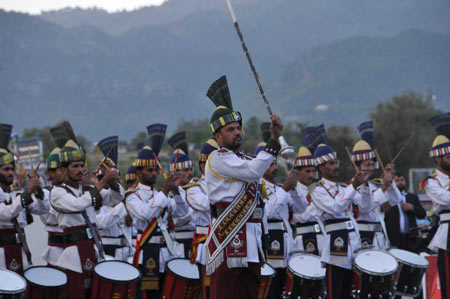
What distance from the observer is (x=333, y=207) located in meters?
11.0

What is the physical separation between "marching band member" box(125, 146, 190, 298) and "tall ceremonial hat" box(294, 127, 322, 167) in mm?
1871

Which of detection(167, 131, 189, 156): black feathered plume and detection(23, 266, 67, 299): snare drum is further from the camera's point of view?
detection(167, 131, 189, 156): black feathered plume

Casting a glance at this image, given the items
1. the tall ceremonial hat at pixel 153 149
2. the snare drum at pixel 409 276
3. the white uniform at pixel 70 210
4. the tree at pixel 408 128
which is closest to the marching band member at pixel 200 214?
the tall ceremonial hat at pixel 153 149

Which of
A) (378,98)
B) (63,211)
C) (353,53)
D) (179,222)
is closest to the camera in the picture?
(63,211)

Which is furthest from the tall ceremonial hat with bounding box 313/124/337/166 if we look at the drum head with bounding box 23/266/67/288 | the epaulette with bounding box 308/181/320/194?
the drum head with bounding box 23/266/67/288

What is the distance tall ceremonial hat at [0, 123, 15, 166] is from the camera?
9805 millimetres

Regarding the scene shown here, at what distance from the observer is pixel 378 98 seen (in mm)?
168125

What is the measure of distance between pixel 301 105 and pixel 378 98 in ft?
55.9

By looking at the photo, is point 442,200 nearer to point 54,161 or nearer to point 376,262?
Result: point 376,262

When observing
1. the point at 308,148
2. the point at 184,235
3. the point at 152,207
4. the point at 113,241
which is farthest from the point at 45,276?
the point at 308,148

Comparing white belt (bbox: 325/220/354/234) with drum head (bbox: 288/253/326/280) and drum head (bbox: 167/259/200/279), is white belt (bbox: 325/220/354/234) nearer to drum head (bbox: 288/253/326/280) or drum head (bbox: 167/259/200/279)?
drum head (bbox: 288/253/326/280)

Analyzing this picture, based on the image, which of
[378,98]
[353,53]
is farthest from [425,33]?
[378,98]

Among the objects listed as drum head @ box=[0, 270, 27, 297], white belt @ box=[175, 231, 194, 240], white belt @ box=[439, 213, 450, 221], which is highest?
white belt @ box=[439, 213, 450, 221]

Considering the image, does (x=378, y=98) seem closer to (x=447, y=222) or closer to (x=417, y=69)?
(x=417, y=69)
